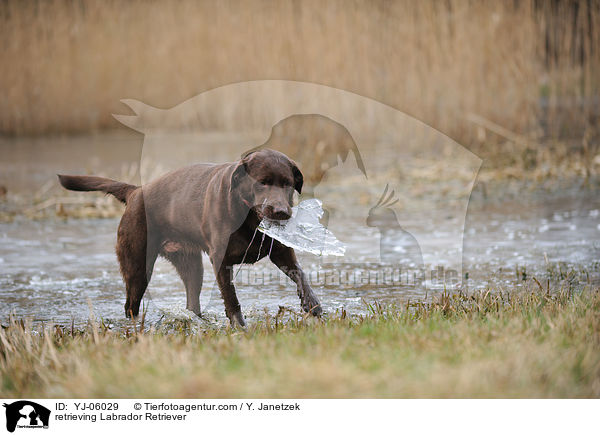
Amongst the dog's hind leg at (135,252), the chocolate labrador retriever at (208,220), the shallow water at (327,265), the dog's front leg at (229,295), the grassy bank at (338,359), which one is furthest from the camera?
the shallow water at (327,265)

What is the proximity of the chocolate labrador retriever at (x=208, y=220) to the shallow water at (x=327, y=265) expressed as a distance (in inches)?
12.9

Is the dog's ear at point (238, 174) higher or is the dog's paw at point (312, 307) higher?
the dog's ear at point (238, 174)

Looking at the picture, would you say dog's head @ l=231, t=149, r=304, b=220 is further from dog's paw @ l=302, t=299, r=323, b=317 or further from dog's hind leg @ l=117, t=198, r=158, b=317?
dog's hind leg @ l=117, t=198, r=158, b=317

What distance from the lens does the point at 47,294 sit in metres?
5.57

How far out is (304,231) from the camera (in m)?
4.16

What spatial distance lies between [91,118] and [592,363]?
9.28 m

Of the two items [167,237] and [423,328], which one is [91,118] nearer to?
[167,237]

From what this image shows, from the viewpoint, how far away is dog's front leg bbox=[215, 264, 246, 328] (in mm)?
4440

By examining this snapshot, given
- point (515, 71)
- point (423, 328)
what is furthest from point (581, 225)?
point (423, 328)

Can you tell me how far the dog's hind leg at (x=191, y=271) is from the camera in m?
4.98

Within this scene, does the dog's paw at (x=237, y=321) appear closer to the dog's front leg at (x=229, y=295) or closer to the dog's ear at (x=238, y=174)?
the dog's front leg at (x=229, y=295)
